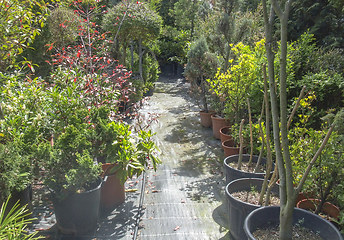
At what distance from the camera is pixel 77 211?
8.34ft

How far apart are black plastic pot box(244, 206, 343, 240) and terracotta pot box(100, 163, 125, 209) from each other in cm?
161

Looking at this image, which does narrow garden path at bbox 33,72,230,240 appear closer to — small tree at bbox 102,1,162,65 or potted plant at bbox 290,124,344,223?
potted plant at bbox 290,124,344,223

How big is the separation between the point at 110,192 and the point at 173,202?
2.55ft

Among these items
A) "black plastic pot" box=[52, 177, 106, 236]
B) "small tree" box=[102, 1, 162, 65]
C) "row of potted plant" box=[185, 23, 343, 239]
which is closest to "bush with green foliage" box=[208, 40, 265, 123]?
"row of potted plant" box=[185, 23, 343, 239]

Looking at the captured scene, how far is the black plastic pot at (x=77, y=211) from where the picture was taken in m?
2.51

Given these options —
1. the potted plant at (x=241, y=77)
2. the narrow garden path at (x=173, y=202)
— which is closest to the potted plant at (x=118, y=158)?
the narrow garden path at (x=173, y=202)

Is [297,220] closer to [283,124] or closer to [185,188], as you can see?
[283,124]

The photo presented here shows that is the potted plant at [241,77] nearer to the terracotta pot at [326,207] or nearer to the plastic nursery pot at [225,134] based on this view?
the plastic nursery pot at [225,134]

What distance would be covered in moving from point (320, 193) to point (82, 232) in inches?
87.1

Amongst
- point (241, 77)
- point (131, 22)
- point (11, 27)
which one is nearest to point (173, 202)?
point (241, 77)

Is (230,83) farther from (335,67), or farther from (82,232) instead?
(82,232)

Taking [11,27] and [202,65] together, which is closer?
[11,27]

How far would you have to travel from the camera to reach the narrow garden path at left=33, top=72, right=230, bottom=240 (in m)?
2.75

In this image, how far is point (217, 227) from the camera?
9.34 ft
